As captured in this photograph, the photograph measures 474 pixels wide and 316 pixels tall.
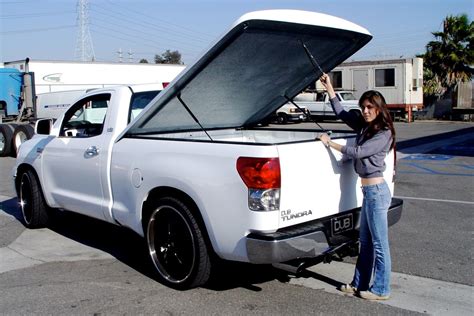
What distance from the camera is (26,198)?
7.20m

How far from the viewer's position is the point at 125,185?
16.9 feet

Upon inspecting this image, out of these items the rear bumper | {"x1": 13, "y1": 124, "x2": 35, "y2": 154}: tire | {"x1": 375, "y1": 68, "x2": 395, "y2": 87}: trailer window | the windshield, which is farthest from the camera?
{"x1": 375, "y1": 68, "x2": 395, "y2": 87}: trailer window

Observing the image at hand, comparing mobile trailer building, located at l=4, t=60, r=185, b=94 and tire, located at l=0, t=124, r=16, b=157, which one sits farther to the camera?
mobile trailer building, located at l=4, t=60, r=185, b=94

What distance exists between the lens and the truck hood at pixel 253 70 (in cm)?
448

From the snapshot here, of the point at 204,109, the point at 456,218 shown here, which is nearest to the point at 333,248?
the point at 204,109

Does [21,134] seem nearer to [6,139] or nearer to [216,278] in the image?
[6,139]

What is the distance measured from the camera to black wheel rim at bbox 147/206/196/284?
465 centimetres

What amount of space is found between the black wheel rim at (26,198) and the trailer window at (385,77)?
27.2 meters

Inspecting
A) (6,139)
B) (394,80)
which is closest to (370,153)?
(6,139)

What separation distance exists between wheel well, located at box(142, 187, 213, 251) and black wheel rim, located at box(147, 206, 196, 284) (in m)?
0.10

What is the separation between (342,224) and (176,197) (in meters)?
1.47

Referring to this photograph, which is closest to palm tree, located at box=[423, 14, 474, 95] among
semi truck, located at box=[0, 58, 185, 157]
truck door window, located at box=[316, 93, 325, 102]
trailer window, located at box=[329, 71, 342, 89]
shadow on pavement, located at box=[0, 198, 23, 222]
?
trailer window, located at box=[329, 71, 342, 89]

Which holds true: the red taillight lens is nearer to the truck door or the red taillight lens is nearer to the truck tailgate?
the truck tailgate

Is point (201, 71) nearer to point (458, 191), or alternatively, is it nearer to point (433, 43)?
point (458, 191)
